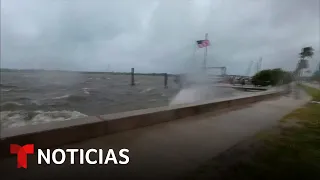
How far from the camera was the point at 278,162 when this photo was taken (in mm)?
2336

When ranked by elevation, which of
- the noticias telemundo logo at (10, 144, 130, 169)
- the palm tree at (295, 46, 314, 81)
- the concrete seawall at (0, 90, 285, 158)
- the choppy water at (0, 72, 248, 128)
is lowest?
the choppy water at (0, 72, 248, 128)

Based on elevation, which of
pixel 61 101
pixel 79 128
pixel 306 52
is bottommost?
pixel 61 101

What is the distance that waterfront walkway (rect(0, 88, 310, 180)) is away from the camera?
1.94m

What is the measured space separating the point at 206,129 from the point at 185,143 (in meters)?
0.83

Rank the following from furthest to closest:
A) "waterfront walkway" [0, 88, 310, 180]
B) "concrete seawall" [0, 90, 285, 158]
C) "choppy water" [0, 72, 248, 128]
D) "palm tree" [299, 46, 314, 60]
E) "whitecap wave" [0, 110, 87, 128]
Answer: "choppy water" [0, 72, 248, 128], "whitecap wave" [0, 110, 87, 128], "palm tree" [299, 46, 314, 60], "concrete seawall" [0, 90, 285, 158], "waterfront walkway" [0, 88, 310, 180]

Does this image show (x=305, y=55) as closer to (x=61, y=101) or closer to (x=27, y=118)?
(x=27, y=118)

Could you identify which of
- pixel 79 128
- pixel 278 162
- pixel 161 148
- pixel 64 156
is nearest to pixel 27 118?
pixel 79 128

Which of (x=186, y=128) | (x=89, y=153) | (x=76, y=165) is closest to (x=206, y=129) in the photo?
(x=186, y=128)

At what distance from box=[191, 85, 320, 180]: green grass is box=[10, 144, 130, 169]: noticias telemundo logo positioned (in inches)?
28.8

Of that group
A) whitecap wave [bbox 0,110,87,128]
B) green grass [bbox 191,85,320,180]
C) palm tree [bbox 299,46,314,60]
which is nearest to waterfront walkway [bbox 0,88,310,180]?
green grass [bbox 191,85,320,180]

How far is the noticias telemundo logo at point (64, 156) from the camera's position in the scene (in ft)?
6.98

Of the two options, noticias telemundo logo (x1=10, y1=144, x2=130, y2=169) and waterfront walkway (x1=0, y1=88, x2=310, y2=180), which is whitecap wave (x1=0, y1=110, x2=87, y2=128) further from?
noticias telemundo logo (x1=10, y1=144, x2=130, y2=169)

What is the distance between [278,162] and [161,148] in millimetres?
1092

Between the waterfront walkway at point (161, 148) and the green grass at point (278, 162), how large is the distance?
22cm
